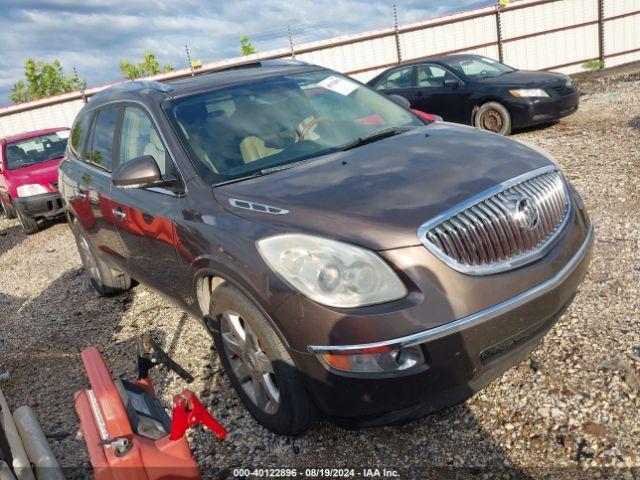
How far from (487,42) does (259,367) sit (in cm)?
1698

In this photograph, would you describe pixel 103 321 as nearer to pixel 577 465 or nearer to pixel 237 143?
pixel 237 143

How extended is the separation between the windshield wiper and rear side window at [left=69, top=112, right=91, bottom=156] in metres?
2.48

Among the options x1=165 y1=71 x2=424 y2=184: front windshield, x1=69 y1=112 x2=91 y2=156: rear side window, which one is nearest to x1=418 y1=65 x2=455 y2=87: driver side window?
x1=165 y1=71 x2=424 y2=184: front windshield

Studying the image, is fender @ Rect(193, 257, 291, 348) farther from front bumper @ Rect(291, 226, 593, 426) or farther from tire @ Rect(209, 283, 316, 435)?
front bumper @ Rect(291, 226, 593, 426)

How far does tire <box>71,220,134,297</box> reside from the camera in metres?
4.65

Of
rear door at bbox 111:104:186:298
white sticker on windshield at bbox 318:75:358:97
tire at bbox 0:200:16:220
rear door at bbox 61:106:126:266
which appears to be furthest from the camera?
tire at bbox 0:200:16:220

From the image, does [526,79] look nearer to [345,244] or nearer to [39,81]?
[345,244]

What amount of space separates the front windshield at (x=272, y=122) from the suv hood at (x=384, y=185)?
0.20 metres

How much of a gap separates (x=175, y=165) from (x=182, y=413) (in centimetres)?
139

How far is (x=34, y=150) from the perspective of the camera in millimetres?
9141

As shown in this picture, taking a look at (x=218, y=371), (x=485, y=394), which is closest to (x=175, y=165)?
(x=218, y=371)

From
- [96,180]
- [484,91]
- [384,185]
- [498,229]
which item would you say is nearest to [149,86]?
[96,180]

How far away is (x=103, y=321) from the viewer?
4508 mm

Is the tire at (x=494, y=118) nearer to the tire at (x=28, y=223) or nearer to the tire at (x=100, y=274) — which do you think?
the tire at (x=100, y=274)
